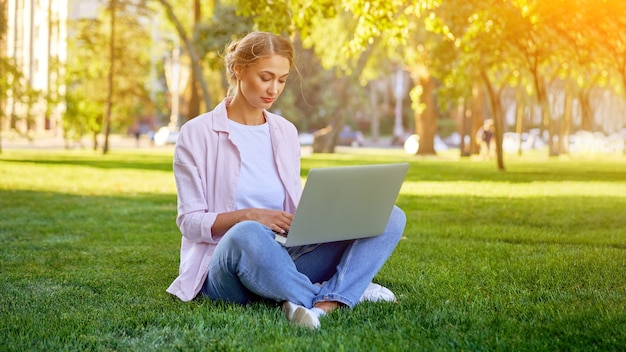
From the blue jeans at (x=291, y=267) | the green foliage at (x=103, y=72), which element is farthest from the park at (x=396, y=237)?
the green foliage at (x=103, y=72)

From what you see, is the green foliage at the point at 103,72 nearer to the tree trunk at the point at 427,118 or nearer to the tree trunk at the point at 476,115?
the tree trunk at the point at 427,118

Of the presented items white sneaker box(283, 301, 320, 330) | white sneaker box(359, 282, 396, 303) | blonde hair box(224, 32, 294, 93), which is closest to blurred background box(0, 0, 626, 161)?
blonde hair box(224, 32, 294, 93)

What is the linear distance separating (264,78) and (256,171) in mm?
508

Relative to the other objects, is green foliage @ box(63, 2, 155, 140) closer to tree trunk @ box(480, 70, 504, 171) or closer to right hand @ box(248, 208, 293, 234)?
tree trunk @ box(480, 70, 504, 171)

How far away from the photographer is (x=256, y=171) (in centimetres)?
530

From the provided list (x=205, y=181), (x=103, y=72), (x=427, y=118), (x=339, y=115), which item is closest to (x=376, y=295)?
(x=205, y=181)

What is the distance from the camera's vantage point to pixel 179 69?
66000 mm

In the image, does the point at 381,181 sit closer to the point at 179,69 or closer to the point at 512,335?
the point at 512,335

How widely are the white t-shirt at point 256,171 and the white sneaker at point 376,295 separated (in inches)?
26.8

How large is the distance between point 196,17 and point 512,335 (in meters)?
30.3

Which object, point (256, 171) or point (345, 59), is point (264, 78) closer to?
point (256, 171)

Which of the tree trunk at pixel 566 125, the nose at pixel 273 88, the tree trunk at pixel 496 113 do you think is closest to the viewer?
the nose at pixel 273 88

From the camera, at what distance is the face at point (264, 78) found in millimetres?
5137

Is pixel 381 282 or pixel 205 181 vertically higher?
pixel 205 181
